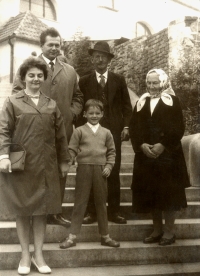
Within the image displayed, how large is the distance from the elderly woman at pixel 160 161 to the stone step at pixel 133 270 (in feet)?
0.72

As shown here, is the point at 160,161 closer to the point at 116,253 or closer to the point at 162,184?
the point at 162,184

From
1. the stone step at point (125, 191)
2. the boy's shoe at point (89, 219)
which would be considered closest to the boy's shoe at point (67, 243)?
the boy's shoe at point (89, 219)

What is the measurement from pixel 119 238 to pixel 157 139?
2.99 feet

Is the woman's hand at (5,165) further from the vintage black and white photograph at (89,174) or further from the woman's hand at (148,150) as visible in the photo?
the woman's hand at (148,150)

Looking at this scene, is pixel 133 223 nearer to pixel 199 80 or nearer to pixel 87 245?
pixel 87 245

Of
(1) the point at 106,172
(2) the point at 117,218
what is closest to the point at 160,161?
(1) the point at 106,172

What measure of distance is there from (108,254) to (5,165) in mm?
1109

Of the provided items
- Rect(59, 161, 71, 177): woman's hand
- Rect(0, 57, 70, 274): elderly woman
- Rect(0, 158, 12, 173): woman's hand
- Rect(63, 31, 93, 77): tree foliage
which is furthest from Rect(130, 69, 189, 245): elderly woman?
Rect(63, 31, 93, 77): tree foliage

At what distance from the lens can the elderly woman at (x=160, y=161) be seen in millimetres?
3141

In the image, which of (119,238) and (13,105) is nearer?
(13,105)

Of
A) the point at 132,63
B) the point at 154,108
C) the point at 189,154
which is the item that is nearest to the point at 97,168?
the point at 154,108

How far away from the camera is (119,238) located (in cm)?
332

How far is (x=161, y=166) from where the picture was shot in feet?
10.4

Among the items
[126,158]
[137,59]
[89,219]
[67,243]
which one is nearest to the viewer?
[67,243]
